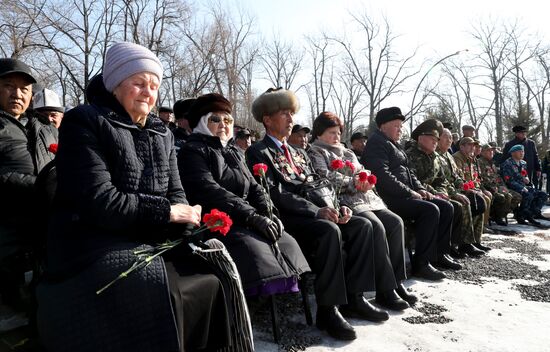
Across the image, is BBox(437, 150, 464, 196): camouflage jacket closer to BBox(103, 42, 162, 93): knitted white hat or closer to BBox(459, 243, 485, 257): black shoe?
BBox(459, 243, 485, 257): black shoe

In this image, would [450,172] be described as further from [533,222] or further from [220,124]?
[220,124]

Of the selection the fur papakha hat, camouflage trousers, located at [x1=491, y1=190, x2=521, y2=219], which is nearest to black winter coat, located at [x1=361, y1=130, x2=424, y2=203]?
the fur papakha hat

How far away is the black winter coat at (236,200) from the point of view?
260cm

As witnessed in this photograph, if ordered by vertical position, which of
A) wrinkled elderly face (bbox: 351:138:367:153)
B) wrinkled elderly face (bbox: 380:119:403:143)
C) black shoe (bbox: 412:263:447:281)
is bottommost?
black shoe (bbox: 412:263:447:281)

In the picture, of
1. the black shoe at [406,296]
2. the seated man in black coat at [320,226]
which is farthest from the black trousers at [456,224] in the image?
the seated man in black coat at [320,226]

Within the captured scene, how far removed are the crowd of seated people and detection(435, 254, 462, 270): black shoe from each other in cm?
2

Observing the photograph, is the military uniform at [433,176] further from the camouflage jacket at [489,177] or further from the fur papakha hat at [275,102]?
the camouflage jacket at [489,177]

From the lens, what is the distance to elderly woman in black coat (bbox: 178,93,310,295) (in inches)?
103

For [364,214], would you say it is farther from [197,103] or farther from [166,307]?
[166,307]

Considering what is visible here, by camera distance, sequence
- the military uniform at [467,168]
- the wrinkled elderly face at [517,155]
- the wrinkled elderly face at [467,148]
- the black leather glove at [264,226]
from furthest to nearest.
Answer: the wrinkled elderly face at [517,155] < the wrinkled elderly face at [467,148] < the military uniform at [467,168] < the black leather glove at [264,226]

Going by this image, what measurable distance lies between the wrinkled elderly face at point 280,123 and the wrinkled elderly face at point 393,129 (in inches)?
66.7

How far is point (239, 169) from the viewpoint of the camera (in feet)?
10.5

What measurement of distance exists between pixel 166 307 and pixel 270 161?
6.53ft

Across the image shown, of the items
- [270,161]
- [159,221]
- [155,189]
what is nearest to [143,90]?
[155,189]
